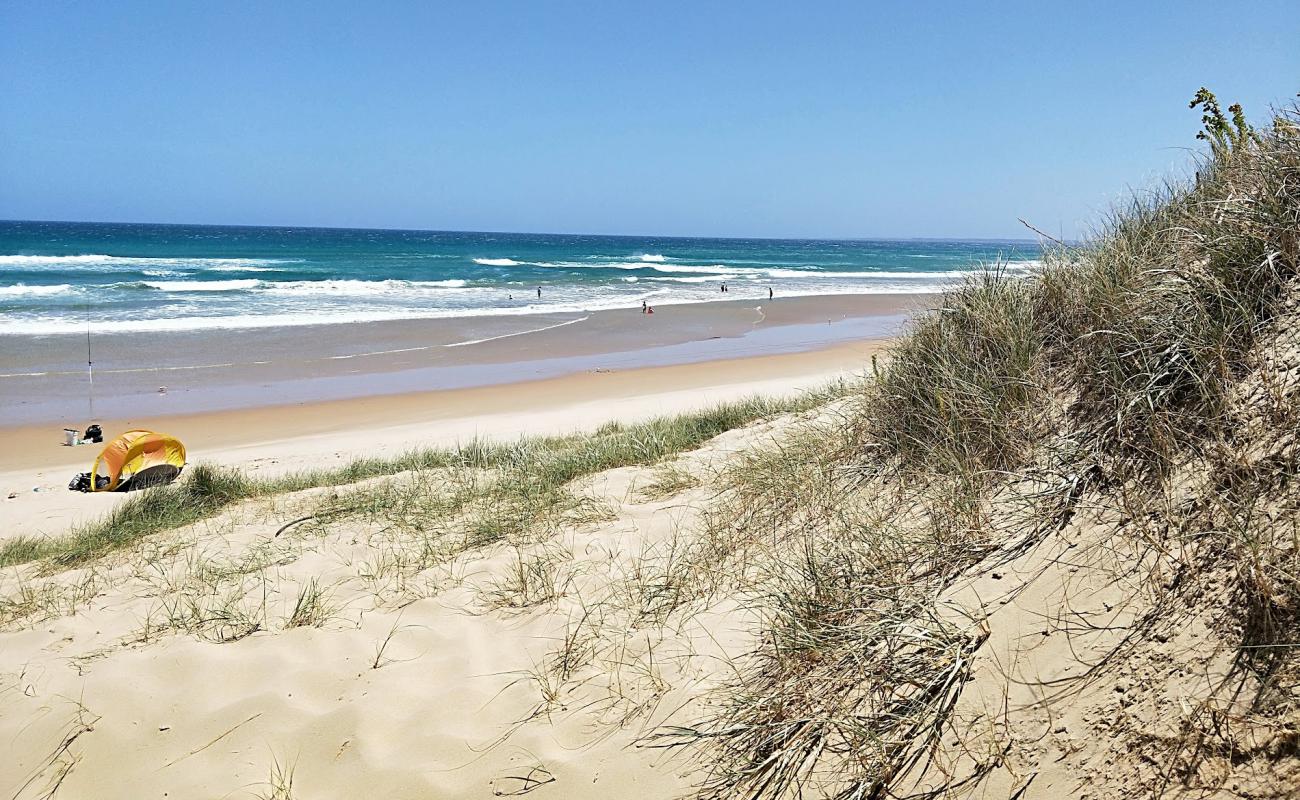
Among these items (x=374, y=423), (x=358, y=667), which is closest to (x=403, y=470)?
(x=358, y=667)

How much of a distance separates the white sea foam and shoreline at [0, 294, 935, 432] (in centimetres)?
1234

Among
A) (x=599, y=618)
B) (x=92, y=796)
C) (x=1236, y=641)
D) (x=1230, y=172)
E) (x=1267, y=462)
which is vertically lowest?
(x=92, y=796)

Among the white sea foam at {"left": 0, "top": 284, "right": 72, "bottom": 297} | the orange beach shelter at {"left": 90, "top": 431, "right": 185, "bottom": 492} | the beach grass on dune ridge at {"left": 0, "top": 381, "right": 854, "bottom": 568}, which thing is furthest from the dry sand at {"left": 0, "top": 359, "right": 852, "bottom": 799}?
the white sea foam at {"left": 0, "top": 284, "right": 72, "bottom": 297}

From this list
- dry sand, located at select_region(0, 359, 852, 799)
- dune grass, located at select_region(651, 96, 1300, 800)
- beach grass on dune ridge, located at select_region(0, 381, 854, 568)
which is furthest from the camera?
beach grass on dune ridge, located at select_region(0, 381, 854, 568)

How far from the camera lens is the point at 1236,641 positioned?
205 centimetres

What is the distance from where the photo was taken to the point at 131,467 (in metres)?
8.32

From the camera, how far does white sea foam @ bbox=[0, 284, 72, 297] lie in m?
28.5

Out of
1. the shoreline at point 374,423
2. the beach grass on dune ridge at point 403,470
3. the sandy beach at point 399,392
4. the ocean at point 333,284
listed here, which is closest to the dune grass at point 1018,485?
the ocean at point 333,284

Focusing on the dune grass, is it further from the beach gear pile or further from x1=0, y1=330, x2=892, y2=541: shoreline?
the beach gear pile

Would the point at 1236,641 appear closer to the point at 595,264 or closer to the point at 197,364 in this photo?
the point at 197,364

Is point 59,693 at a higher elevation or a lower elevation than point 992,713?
lower

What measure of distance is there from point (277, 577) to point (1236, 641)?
4.32 metres

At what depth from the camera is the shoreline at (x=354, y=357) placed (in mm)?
13211

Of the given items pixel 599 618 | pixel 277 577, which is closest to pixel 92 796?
pixel 277 577
